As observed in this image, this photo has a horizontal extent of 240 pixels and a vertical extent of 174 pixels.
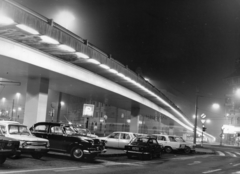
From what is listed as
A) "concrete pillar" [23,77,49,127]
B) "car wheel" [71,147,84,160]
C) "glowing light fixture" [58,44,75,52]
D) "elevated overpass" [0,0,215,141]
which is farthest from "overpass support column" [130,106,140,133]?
"car wheel" [71,147,84,160]

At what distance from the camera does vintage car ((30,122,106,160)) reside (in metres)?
14.5

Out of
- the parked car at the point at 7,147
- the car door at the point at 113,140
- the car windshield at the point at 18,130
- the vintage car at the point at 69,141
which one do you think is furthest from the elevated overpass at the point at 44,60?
the parked car at the point at 7,147

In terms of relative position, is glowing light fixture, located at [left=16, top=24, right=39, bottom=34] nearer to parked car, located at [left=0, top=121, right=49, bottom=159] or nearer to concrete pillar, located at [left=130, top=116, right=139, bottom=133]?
parked car, located at [left=0, top=121, right=49, bottom=159]

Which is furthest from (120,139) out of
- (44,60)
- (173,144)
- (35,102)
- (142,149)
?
(44,60)

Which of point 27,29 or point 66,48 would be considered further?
point 66,48

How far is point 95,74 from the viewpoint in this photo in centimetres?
2275

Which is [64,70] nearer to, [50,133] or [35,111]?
[35,111]

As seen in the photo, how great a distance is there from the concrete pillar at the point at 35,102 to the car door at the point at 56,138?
16.3 ft

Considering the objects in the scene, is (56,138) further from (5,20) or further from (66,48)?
(5,20)

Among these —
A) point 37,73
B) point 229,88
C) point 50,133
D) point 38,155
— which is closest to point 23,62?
point 37,73

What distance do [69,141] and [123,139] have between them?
9.35 metres

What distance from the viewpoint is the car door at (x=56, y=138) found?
14941 mm

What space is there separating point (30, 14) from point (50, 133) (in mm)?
6104

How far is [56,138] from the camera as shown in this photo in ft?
49.5
